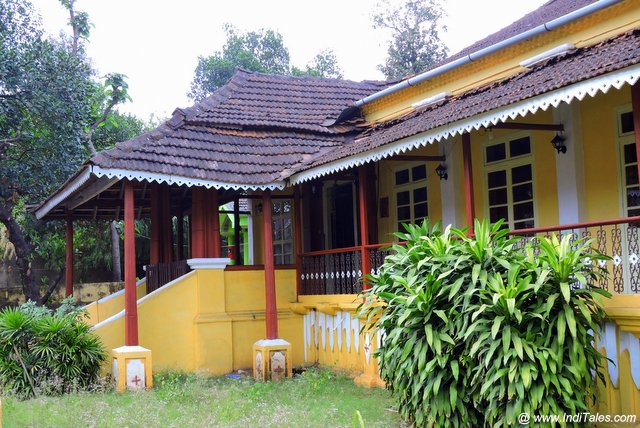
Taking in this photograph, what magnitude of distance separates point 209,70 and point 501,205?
1301 inches

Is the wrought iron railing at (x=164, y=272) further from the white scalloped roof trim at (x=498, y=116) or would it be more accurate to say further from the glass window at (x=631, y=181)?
the glass window at (x=631, y=181)

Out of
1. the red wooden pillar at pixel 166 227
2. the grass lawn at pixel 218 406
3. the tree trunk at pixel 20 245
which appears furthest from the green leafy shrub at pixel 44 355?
the tree trunk at pixel 20 245

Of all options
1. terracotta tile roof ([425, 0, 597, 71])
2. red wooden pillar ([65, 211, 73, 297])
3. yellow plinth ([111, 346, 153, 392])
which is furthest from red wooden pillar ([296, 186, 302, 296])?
red wooden pillar ([65, 211, 73, 297])

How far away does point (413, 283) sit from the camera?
771 cm

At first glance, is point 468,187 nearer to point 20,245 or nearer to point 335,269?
point 335,269

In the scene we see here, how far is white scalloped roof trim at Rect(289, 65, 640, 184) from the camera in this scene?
271 inches

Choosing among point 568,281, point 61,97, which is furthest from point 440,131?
point 61,97

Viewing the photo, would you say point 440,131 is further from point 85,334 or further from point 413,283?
point 85,334

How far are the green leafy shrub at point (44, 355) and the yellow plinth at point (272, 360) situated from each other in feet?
7.66

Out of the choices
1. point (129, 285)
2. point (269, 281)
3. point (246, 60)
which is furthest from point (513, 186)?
point (246, 60)

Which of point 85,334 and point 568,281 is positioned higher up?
point 568,281

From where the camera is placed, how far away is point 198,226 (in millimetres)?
12508

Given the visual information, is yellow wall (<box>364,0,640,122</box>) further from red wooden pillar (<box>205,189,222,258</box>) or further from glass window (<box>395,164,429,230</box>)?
red wooden pillar (<box>205,189,222,258</box>)

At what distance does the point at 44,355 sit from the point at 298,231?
15.6 feet
